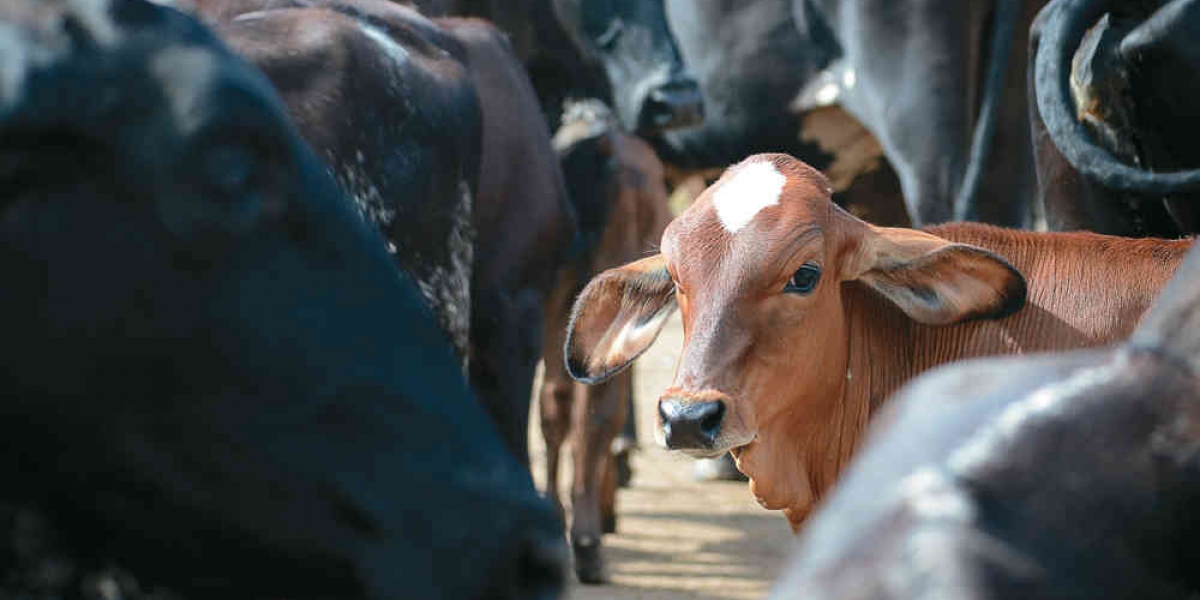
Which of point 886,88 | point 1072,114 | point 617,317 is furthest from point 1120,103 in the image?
point 886,88

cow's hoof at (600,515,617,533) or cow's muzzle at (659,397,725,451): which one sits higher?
cow's muzzle at (659,397,725,451)

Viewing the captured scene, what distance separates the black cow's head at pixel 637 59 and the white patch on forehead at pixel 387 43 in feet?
8.89

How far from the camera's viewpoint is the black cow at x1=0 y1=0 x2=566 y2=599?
1744 millimetres

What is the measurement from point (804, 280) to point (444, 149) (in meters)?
1.02

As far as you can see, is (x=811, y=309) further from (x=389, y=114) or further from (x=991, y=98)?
(x=991, y=98)

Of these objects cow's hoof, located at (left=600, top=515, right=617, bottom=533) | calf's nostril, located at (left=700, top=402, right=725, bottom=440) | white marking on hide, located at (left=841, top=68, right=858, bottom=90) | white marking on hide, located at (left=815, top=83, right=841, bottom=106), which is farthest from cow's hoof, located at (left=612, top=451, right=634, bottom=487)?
calf's nostril, located at (left=700, top=402, right=725, bottom=440)

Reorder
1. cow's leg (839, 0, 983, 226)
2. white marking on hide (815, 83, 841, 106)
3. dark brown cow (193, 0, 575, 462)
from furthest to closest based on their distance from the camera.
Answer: white marking on hide (815, 83, 841, 106)
cow's leg (839, 0, 983, 226)
dark brown cow (193, 0, 575, 462)

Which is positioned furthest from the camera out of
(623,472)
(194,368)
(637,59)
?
(623,472)

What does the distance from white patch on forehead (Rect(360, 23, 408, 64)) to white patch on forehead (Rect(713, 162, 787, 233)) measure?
879mm

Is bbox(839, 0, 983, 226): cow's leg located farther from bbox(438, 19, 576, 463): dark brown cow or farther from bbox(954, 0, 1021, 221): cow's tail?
Answer: bbox(438, 19, 576, 463): dark brown cow

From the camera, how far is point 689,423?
3.21 metres

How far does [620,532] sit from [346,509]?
535 centimetres

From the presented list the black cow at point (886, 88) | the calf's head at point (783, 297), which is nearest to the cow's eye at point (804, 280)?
the calf's head at point (783, 297)

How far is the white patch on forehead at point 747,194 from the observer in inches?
137
